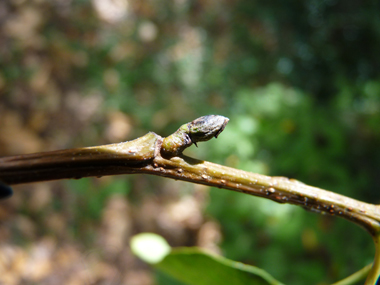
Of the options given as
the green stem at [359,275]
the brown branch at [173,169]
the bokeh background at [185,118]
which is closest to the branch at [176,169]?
the brown branch at [173,169]

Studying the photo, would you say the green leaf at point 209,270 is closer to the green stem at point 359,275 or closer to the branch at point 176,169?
the green stem at point 359,275

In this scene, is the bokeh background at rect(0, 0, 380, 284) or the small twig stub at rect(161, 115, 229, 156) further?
the bokeh background at rect(0, 0, 380, 284)

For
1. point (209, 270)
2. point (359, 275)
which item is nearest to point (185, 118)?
point (209, 270)

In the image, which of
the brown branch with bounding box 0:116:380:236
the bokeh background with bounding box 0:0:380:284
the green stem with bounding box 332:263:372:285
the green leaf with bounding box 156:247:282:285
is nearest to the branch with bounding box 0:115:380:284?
the brown branch with bounding box 0:116:380:236

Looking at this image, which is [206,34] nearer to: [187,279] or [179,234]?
[179,234]

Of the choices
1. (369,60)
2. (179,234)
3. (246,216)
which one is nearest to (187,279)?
(246,216)

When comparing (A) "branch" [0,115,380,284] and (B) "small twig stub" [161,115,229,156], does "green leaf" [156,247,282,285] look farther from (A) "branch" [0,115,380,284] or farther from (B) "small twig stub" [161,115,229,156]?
(B) "small twig stub" [161,115,229,156]
